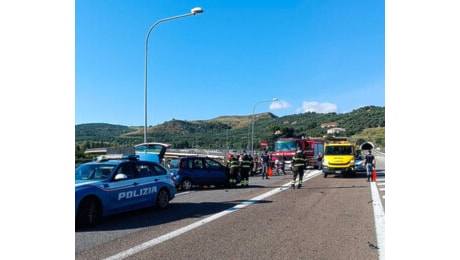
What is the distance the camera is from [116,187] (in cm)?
895

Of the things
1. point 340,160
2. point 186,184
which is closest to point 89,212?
point 186,184

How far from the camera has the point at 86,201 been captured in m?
8.20

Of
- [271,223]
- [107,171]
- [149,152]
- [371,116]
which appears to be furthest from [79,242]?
[371,116]

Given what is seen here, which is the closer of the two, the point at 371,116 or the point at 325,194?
the point at 325,194

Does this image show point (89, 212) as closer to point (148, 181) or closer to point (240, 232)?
point (148, 181)

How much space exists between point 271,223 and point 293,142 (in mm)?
Answer: 24954

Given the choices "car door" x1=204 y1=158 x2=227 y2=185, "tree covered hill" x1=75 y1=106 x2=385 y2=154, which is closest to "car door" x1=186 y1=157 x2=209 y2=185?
"car door" x1=204 y1=158 x2=227 y2=185

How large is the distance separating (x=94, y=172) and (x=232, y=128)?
130402 mm

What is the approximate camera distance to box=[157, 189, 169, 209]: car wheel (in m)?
10.5

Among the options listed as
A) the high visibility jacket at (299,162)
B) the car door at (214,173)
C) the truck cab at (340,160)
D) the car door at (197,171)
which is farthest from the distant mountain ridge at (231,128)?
the high visibility jacket at (299,162)
